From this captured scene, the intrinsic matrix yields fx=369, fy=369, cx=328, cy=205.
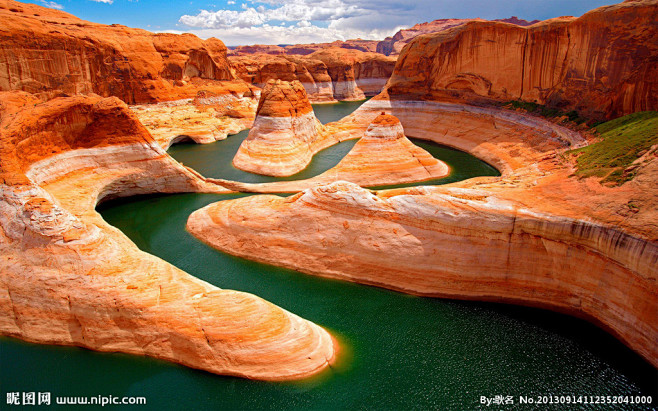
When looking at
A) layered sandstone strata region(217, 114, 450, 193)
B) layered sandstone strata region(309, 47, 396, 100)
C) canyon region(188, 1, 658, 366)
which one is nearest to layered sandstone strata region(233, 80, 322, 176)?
layered sandstone strata region(217, 114, 450, 193)

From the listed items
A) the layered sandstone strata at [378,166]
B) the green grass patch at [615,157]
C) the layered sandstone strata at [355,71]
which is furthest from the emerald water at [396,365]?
the layered sandstone strata at [355,71]

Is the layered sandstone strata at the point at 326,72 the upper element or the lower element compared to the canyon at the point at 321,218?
upper

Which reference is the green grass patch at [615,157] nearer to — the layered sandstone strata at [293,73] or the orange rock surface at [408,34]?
the layered sandstone strata at [293,73]

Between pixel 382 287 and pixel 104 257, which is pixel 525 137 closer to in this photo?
pixel 382 287

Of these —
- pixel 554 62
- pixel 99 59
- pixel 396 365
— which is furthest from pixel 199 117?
pixel 396 365

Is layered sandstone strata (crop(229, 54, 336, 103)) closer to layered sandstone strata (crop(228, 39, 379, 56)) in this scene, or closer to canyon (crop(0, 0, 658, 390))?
canyon (crop(0, 0, 658, 390))

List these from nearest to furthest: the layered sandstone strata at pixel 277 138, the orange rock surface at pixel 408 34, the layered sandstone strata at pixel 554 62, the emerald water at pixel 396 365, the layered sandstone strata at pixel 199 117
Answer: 1. the emerald water at pixel 396 365
2. the layered sandstone strata at pixel 554 62
3. the layered sandstone strata at pixel 277 138
4. the layered sandstone strata at pixel 199 117
5. the orange rock surface at pixel 408 34
